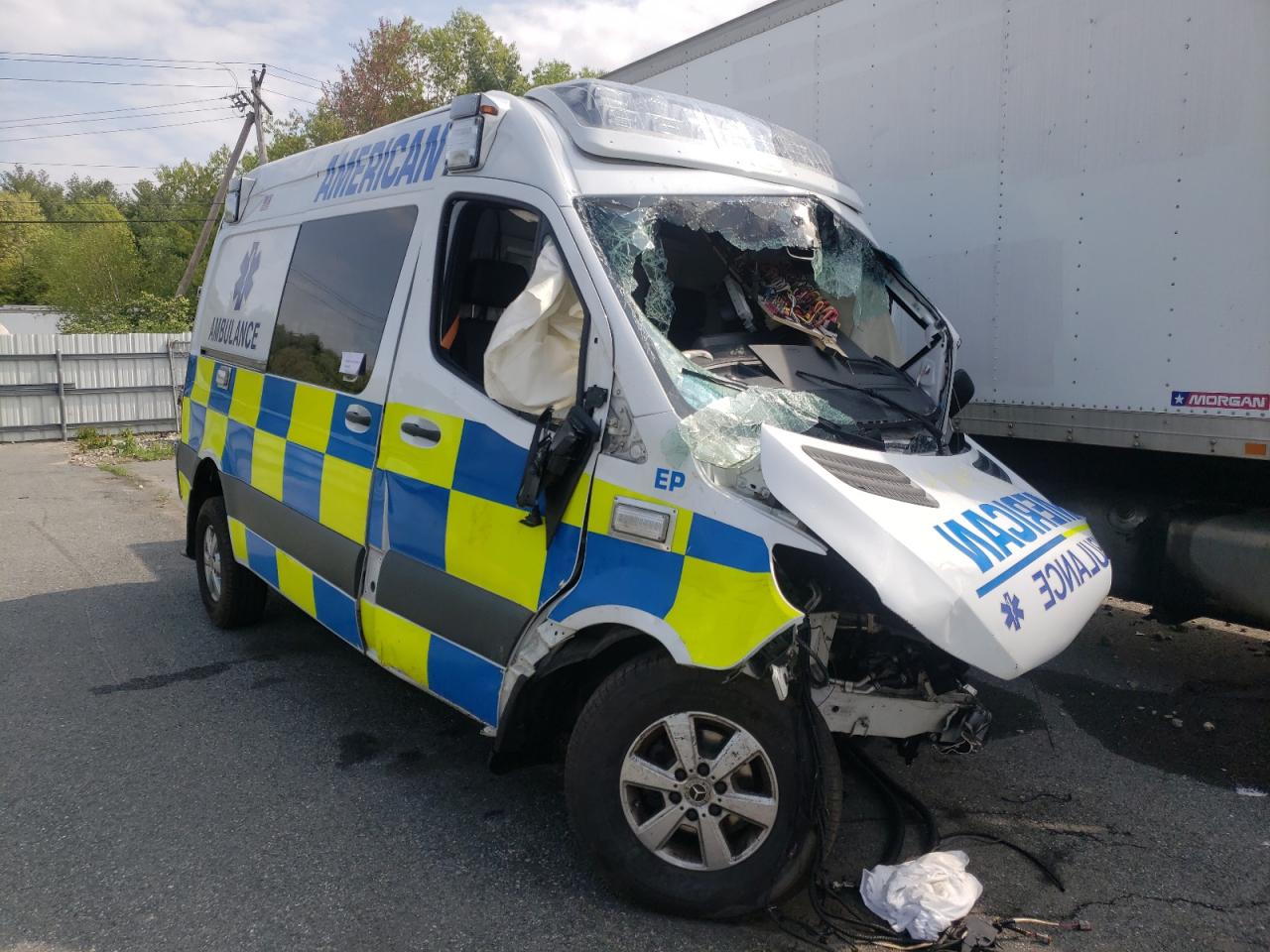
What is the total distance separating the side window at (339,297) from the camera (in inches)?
147

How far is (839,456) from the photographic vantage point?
272 cm

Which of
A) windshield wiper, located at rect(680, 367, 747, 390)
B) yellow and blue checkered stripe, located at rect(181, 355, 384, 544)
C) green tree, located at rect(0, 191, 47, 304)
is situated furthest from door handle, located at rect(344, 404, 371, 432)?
green tree, located at rect(0, 191, 47, 304)

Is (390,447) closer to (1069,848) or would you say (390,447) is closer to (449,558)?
(449,558)

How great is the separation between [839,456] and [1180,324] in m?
2.17

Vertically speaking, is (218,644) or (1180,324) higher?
(1180,324)

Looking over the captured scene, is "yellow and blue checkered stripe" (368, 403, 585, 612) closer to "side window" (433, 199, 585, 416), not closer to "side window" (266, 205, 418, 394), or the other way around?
"side window" (433, 199, 585, 416)

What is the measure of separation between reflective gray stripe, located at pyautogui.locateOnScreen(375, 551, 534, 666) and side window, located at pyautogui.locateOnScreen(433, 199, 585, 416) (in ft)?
2.12

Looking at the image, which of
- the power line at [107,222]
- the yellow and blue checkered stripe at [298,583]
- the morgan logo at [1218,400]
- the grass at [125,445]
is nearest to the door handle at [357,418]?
the yellow and blue checkered stripe at [298,583]

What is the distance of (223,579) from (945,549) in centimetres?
429

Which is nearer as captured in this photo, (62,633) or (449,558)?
(449,558)

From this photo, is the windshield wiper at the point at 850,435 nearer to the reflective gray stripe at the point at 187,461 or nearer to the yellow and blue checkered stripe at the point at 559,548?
the yellow and blue checkered stripe at the point at 559,548

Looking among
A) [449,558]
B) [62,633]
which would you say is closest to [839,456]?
[449,558]

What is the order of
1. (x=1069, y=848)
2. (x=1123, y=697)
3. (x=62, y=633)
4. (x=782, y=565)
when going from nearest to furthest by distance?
(x=782, y=565) < (x=1069, y=848) < (x=1123, y=697) < (x=62, y=633)

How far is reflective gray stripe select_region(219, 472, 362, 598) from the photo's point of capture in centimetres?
378
